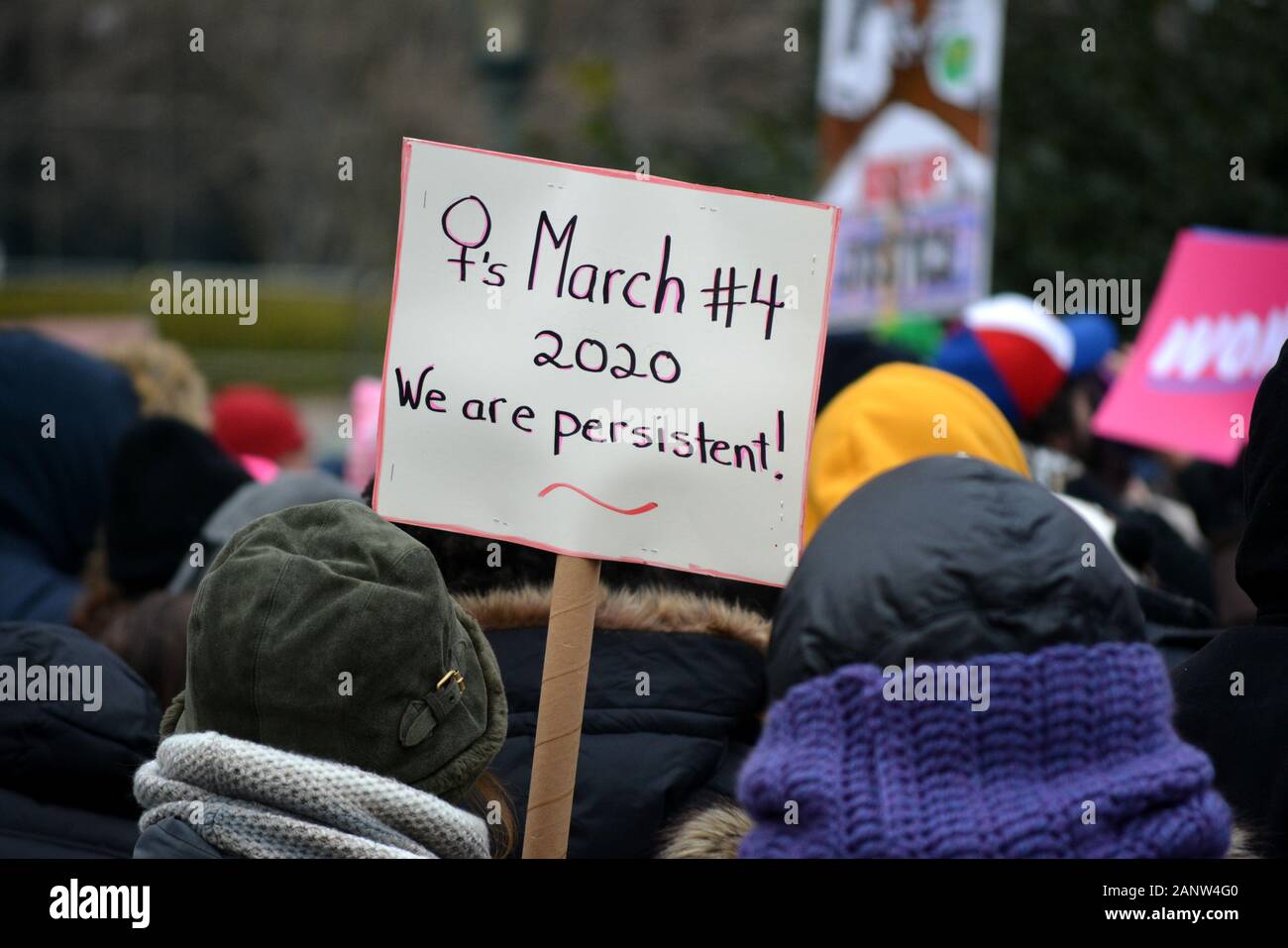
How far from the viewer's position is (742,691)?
224 cm

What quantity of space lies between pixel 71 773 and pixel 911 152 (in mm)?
5627

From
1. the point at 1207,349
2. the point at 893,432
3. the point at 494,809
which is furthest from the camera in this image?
the point at 1207,349

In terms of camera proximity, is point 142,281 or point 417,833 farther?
point 142,281

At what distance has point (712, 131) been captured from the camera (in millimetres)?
24141

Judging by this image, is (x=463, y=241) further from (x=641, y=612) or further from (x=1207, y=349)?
(x=1207, y=349)

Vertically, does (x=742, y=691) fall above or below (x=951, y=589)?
below

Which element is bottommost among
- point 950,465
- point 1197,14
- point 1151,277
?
point 1151,277

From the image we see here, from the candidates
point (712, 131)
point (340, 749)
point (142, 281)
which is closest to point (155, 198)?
point (142, 281)
